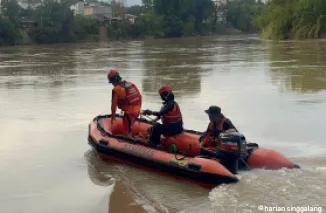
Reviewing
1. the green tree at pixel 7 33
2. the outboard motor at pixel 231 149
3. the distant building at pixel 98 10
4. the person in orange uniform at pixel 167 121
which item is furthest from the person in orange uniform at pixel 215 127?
the distant building at pixel 98 10

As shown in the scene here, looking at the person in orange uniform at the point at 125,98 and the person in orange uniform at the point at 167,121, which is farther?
the person in orange uniform at the point at 125,98

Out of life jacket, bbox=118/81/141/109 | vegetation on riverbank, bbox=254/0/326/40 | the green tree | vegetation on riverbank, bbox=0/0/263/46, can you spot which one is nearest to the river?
life jacket, bbox=118/81/141/109

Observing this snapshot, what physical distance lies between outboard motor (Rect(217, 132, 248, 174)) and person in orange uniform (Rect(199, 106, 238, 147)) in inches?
13.5

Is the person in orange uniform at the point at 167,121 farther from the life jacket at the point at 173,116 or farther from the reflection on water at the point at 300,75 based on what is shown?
the reflection on water at the point at 300,75

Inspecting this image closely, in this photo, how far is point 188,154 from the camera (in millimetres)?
7262

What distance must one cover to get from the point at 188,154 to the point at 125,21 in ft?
224

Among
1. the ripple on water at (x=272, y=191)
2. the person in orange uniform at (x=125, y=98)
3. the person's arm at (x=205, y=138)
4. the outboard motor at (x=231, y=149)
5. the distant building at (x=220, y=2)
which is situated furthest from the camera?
the distant building at (x=220, y=2)

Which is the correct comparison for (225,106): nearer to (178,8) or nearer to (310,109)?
(310,109)

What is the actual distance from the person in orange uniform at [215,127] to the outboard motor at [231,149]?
0.34 meters

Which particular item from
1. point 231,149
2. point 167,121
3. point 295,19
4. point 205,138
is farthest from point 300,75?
point 295,19

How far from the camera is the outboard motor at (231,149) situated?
629cm

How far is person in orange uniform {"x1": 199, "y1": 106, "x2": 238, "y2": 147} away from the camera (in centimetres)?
683

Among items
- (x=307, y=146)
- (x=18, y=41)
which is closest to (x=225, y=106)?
(x=307, y=146)

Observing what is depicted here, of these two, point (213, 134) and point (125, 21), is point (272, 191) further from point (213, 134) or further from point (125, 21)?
point (125, 21)
